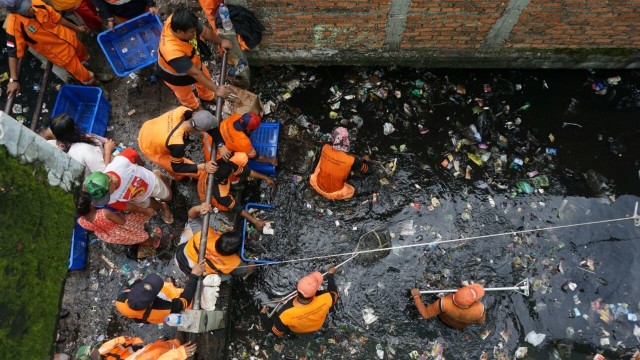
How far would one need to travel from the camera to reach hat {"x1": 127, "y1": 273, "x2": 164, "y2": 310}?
3625 millimetres

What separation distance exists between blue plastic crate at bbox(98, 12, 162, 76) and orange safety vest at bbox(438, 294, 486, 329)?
16.8 ft

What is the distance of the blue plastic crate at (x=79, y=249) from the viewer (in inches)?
196

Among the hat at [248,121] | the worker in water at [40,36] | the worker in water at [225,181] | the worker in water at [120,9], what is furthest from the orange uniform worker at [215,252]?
the worker in water at [120,9]

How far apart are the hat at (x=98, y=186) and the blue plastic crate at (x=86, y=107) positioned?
205 cm

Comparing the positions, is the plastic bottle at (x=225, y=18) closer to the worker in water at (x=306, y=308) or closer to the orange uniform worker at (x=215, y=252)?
the orange uniform worker at (x=215, y=252)

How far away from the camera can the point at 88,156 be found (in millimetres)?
4379

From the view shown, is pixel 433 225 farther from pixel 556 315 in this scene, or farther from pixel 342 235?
pixel 556 315

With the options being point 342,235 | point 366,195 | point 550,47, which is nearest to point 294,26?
point 366,195

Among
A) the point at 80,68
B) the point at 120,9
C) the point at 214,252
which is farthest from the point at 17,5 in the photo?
the point at 214,252

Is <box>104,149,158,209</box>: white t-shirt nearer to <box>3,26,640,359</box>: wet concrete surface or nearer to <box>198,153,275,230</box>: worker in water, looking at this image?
<box>198,153,275,230</box>: worker in water

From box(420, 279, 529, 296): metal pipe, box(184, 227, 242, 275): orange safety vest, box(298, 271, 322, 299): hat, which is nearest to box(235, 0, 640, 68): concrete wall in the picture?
box(184, 227, 242, 275): orange safety vest

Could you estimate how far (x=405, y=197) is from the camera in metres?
5.50

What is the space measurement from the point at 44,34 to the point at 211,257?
3675 mm

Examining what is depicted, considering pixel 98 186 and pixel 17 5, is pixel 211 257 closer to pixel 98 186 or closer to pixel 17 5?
pixel 98 186
